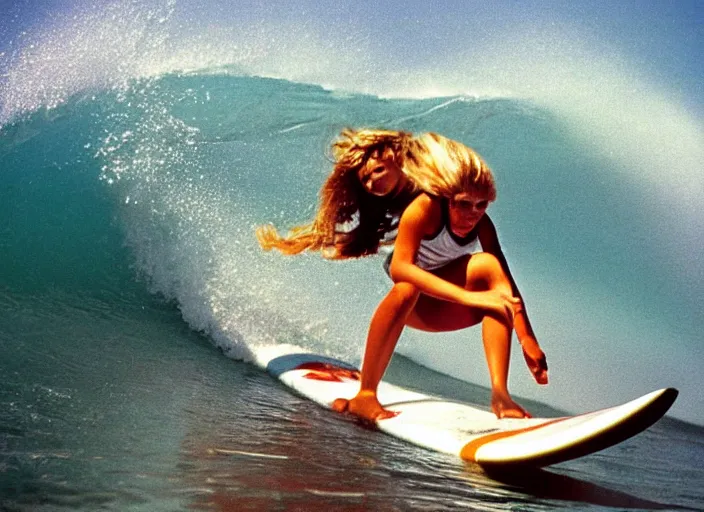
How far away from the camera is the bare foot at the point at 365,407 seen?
3078 millimetres

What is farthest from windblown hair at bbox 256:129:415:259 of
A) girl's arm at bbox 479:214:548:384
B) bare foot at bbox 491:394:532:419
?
bare foot at bbox 491:394:532:419

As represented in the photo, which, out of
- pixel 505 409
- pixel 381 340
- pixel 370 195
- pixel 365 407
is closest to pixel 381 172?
pixel 370 195

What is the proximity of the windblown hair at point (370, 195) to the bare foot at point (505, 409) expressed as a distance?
847 millimetres

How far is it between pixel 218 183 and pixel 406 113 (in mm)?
2295

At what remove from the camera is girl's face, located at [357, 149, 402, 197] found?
11.1 ft

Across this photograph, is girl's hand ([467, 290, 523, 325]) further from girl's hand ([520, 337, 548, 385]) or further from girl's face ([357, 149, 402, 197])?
girl's face ([357, 149, 402, 197])

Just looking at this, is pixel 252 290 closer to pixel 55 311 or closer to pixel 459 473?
pixel 55 311

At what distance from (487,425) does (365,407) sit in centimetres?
56

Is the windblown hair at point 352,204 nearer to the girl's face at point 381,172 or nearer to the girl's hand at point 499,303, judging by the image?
the girl's face at point 381,172

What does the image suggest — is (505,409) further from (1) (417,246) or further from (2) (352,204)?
(2) (352,204)

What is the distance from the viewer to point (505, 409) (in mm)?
2992

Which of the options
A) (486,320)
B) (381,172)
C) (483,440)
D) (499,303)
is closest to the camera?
(483,440)

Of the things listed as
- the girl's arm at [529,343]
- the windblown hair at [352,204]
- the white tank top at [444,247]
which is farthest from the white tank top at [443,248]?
the windblown hair at [352,204]

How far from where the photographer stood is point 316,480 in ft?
6.19
